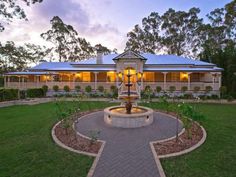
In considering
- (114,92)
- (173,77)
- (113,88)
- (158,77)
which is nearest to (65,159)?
(114,92)

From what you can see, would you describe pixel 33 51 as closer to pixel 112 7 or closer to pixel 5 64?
pixel 5 64

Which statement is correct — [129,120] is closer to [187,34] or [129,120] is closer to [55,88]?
[55,88]

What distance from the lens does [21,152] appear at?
259 inches

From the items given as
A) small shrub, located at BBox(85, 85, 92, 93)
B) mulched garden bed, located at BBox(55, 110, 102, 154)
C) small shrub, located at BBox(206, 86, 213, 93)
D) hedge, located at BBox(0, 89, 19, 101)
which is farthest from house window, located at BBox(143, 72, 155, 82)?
mulched garden bed, located at BBox(55, 110, 102, 154)

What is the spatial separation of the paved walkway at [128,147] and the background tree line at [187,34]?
2605 centimetres

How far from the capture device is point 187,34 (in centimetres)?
4412

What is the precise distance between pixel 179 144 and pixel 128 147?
6.73 feet

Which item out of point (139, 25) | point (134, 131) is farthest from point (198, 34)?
point (134, 131)

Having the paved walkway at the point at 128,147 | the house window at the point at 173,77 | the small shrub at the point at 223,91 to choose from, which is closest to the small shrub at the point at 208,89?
the small shrub at the point at 223,91

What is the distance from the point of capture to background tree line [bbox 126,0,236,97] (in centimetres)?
3669

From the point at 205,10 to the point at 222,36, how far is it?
294 inches

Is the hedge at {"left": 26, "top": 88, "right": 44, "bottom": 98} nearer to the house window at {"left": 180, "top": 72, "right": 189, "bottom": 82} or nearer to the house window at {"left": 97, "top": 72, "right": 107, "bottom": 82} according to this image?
the house window at {"left": 97, "top": 72, "right": 107, "bottom": 82}

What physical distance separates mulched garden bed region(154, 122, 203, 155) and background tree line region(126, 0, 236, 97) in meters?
26.0

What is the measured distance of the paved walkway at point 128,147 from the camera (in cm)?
527
